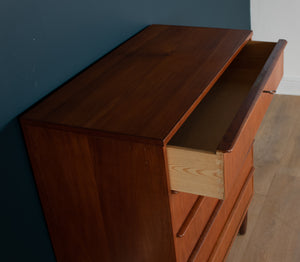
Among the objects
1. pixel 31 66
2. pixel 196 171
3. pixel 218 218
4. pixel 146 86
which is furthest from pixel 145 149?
pixel 218 218

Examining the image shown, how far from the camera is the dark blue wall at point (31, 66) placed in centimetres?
112

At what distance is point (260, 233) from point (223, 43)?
0.83 m

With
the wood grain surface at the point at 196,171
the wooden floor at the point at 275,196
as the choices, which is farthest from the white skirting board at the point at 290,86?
the wood grain surface at the point at 196,171

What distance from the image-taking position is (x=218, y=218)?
150 cm

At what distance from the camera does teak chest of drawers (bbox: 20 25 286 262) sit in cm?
105

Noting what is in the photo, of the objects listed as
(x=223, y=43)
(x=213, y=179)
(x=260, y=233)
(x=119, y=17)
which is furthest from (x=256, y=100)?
(x=260, y=233)

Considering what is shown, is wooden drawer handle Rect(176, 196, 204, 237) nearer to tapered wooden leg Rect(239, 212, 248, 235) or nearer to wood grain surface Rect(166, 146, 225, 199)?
wood grain surface Rect(166, 146, 225, 199)

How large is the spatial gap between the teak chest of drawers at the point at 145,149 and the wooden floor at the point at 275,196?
1.29 feet

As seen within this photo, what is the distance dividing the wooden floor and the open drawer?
67 centimetres

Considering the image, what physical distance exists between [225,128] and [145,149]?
0.36 m

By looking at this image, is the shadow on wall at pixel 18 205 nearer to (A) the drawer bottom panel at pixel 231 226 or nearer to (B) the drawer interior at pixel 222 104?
(B) the drawer interior at pixel 222 104

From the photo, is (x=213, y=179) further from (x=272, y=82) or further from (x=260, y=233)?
(x=260, y=233)

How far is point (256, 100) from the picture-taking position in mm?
1172

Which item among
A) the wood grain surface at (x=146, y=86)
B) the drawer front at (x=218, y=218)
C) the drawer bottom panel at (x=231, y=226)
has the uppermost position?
the wood grain surface at (x=146, y=86)
